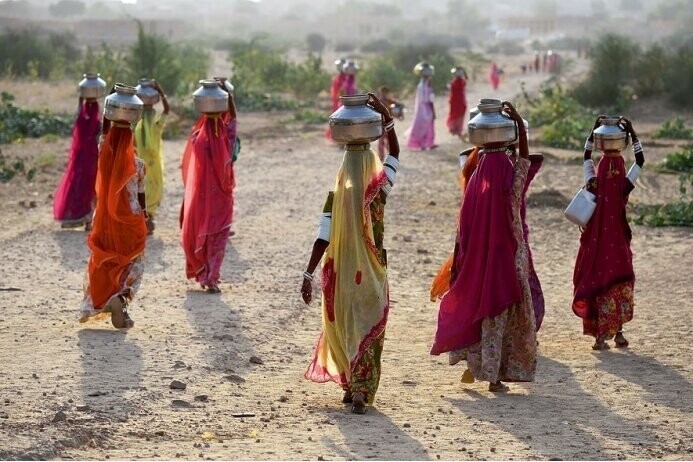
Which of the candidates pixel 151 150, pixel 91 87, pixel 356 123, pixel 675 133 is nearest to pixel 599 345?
pixel 356 123

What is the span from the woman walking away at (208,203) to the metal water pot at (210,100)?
0.07 metres

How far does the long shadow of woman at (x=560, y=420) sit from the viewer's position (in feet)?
22.7

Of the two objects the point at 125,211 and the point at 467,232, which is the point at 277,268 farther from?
the point at 467,232

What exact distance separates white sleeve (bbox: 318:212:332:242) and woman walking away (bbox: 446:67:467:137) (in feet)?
56.3

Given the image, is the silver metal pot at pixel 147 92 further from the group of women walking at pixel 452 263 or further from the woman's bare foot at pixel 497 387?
the woman's bare foot at pixel 497 387

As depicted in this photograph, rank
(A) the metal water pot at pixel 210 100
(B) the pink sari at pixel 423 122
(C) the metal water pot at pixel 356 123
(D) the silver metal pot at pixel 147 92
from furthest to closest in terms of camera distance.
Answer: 1. (B) the pink sari at pixel 423 122
2. (D) the silver metal pot at pixel 147 92
3. (A) the metal water pot at pixel 210 100
4. (C) the metal water pot at pixel 356 123

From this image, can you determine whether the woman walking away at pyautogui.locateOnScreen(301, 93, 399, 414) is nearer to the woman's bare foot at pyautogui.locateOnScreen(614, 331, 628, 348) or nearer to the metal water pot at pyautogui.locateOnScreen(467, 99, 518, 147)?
the metal water pot at pyautogui.locateOnScreen(467, 99, 518, 147)

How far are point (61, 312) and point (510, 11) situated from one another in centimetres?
17291

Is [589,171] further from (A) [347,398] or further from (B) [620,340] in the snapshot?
(A) [347,398]

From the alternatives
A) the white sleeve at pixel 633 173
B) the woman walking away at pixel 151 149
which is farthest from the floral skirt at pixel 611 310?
the woman walking away at pixel 151 149

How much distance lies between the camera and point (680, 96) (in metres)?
30.9

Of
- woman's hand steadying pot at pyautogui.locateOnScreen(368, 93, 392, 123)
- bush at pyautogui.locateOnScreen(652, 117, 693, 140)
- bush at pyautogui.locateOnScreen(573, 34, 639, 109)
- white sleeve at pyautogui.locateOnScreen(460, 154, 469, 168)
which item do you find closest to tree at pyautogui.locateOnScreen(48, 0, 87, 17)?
bush at pyautogui.locateOnScreen(573, 34, 639, 109)

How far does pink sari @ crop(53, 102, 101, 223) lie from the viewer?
46.0ft

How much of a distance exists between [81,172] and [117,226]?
15.2 ft
